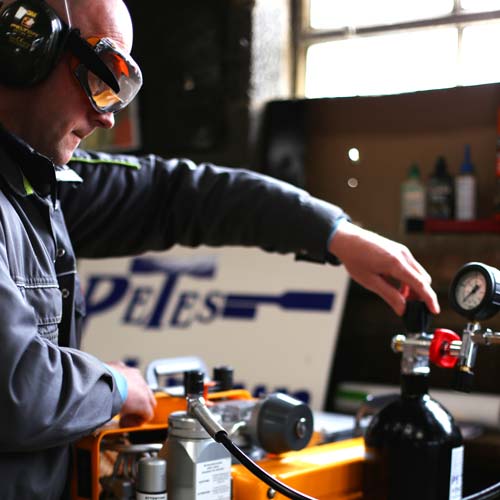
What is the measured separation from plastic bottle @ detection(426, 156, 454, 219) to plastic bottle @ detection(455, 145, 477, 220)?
0.8 inches

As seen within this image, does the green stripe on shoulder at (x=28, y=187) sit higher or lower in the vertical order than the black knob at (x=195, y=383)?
higher

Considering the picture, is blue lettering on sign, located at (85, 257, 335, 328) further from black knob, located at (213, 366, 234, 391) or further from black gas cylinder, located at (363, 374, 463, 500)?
black gas cylinder, located at (363, 374, 463, 500)

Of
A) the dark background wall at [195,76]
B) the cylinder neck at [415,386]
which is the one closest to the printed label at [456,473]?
the cylinder neck at [415,386]

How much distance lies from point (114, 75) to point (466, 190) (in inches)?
56.5

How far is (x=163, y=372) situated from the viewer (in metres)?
1.46

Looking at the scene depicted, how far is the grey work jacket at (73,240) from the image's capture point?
40.0 inches

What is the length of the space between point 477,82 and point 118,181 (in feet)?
4.39

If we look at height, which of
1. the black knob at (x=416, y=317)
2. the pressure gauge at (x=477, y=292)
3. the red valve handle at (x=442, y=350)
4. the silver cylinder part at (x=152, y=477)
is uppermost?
the pressure gauge at (x=477, y=292)

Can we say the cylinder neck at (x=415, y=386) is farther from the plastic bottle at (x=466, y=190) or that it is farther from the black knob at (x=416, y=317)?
the plastic bottle at (x=466, y=190)

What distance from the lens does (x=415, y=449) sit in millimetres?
1273

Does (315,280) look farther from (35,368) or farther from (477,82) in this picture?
(35,368)

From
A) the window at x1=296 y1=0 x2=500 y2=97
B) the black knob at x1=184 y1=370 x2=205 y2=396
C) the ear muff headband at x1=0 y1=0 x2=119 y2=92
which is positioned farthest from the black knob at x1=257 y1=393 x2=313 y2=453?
the window at x1=296 y1=0 x2=500 y2=97

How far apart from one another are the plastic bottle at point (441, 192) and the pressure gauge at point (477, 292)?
117 centimetres

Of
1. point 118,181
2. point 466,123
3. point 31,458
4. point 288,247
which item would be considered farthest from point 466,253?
point 31,458
